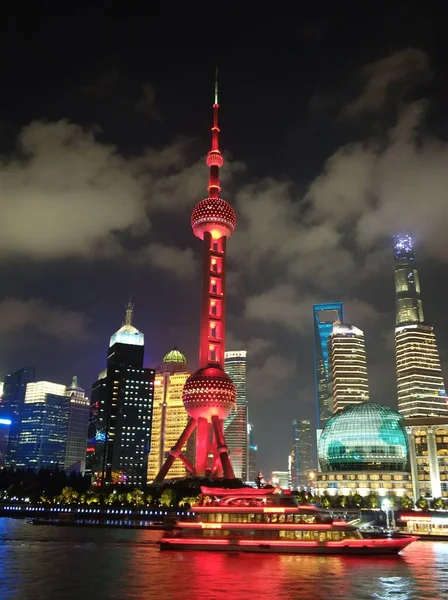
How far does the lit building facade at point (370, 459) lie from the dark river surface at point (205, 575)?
387ft

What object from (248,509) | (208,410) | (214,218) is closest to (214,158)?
(214,218)

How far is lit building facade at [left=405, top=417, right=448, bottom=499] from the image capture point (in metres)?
178

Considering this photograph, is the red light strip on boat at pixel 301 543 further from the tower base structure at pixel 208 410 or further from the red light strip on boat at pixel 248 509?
the tower base structure at pixel 208 410

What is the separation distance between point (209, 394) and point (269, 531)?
4075 inches

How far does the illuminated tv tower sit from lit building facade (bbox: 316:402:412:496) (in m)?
44.8

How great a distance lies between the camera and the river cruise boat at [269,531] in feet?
224

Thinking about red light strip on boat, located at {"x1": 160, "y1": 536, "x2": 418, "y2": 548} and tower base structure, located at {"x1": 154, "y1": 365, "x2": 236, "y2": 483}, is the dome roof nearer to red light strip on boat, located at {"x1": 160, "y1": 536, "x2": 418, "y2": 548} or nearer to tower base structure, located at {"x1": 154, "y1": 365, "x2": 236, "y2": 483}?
tower base structure, located at {"x1": 154, "y1": 365, "x2": 236, "y2": 483}

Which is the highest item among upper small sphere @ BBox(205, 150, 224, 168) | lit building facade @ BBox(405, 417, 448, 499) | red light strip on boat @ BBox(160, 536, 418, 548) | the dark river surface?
upper small sphere @ BBox(205, 150, 224, 168)

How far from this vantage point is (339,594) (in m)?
42.5

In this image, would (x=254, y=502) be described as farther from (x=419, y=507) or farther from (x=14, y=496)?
(x=14, y=496)

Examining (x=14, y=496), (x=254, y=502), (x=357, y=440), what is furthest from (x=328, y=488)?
(x=254, y=502)

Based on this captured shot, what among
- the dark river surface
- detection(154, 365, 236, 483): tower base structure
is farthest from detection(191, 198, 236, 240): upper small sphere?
the dark river surface

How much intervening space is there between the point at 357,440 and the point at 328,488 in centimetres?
1927

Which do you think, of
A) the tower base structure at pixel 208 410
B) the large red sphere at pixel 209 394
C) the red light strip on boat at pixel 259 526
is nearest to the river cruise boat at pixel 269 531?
the red light strip on boat at pixel 259 526
